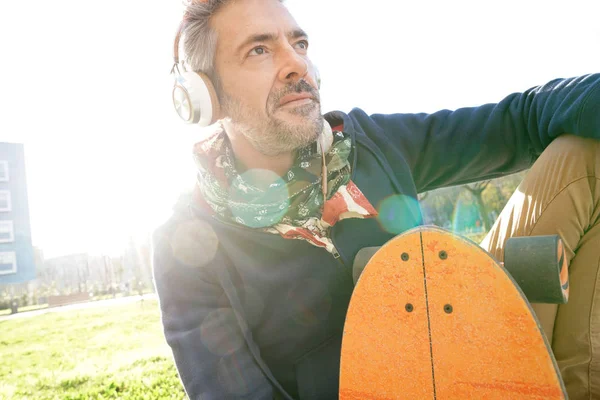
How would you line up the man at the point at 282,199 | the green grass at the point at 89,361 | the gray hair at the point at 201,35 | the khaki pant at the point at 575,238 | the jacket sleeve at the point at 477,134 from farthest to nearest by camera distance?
the green grass at the point at 89,361, the gray hair at the point at 201,35, the man at the point at 282,199, the jacket sleeve at the point at 477,134, the khaki pant at the point at 575,238

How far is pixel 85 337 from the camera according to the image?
8.98 m

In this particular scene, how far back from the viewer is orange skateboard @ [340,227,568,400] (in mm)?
1059

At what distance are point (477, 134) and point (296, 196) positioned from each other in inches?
35.8

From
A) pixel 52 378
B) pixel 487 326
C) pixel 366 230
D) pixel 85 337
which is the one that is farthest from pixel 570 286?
pixel 85 337

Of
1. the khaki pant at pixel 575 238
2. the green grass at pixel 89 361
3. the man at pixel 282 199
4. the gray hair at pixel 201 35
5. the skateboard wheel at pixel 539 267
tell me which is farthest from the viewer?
the green grass at pixel 89 361

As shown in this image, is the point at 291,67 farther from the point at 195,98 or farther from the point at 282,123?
the point at 195,98

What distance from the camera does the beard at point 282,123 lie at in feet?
6.09

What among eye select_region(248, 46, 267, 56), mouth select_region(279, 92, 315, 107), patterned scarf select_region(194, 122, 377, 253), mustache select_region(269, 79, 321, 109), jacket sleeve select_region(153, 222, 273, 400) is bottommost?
jacket sleeve select_region(153, 222, 273, 400)

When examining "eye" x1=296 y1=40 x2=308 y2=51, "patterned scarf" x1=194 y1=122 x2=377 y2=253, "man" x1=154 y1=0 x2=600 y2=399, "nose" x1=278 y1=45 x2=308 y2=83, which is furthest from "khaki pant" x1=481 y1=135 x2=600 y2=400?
"eye" x1=296 y1=40 x2=308 y2=51

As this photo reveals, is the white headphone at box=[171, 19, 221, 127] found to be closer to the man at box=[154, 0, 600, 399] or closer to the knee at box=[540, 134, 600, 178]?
the man at box=[154, 0, 600, 399]

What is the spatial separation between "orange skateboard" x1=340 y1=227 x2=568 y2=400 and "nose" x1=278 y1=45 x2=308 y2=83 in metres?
1.00

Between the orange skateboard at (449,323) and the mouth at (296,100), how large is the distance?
895mm

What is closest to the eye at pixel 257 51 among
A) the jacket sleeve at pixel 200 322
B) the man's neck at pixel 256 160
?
the man's neck at pixel 256 160

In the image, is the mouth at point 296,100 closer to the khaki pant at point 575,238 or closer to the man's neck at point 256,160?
the man's neck at point 256,160
